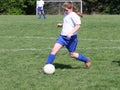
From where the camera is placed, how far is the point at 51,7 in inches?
1998

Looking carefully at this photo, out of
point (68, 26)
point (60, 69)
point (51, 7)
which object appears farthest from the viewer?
point (51, 7)

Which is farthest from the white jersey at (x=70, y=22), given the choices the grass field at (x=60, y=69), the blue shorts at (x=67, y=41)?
the grass field at (x=60, y=69)

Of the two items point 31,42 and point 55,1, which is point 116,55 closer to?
point 31,42

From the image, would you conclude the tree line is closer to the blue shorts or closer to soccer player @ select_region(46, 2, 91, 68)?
the blue shorts

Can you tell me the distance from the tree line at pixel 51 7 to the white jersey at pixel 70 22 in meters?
40.3

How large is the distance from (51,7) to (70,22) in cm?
4151

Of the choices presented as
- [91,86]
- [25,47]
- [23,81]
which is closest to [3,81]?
[23,81]

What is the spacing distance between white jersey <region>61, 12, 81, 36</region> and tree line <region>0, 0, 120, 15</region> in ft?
132

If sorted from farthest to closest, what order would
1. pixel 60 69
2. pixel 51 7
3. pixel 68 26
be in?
pixel 51 7
pixel 60 69
pixel 68 26

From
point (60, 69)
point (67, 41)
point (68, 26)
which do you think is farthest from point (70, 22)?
point (60, 69)

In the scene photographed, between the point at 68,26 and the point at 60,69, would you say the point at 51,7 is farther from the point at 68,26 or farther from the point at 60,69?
the point at 68,26

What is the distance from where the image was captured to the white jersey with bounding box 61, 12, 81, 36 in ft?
30.8

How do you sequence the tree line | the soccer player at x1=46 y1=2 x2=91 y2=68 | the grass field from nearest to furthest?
the grass field, the soccer player at x1=46 y1=2 x2=91 y2=68, the tree line

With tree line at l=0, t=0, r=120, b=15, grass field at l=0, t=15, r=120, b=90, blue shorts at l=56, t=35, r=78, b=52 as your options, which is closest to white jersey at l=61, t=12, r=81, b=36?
blue shorts at l=56, t=35, r=78, b=52
